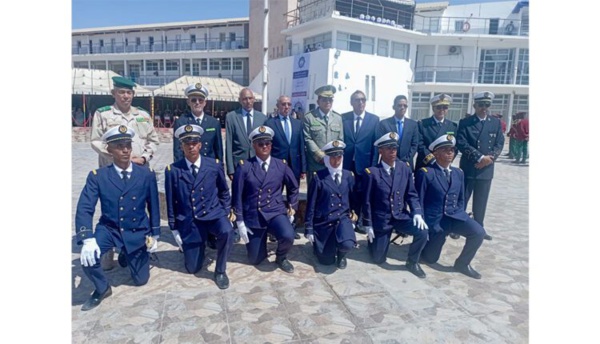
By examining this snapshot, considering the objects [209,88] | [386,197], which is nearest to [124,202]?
[386,197]

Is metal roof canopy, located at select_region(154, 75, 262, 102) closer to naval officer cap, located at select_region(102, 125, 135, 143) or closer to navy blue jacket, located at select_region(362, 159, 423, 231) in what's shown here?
navy blue jacket, located at select_region(362, 159, 423, 231)

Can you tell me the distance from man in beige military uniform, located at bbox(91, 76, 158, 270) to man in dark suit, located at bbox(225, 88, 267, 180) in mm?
1074

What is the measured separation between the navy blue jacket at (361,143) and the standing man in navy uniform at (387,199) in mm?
859

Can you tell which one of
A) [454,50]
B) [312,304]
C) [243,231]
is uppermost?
[454,50]

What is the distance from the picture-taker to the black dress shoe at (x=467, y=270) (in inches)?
178

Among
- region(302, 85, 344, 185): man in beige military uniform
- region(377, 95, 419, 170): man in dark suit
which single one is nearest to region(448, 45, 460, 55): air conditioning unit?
region(377, 95, 419, 170): man in dark suit

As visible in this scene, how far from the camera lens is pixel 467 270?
459 centimetres

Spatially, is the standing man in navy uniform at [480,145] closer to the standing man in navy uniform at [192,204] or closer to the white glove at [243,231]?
the white glove at [243,231]

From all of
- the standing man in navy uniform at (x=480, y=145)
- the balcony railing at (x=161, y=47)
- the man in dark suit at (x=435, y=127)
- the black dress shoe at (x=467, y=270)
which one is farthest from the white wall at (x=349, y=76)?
the black dress shoe at (x=467, y=270)

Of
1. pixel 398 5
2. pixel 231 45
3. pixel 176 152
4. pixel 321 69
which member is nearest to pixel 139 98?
pixel 231 45

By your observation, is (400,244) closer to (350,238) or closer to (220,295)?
(350,238)

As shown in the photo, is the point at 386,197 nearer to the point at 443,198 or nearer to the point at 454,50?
the point at 443,198

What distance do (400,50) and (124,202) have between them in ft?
93.4

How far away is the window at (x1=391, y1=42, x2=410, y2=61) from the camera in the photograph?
28.5 metres
